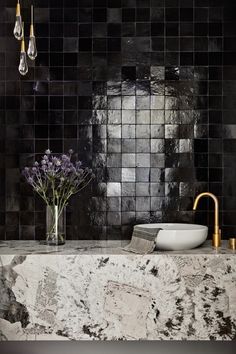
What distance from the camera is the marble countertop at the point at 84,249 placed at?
115 inches

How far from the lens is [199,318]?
113 inches

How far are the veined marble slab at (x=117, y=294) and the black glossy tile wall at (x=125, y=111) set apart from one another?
573mm

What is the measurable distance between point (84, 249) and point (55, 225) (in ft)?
0.95

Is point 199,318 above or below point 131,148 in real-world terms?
below

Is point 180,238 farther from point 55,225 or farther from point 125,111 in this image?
point 125,111

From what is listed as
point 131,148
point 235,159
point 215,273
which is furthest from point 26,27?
point 215,273

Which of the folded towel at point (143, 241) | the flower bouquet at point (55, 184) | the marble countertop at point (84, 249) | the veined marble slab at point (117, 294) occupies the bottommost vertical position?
the veined marble slab at point (117, 294)

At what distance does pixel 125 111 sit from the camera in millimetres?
3422

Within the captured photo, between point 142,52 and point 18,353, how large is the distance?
2.08 m

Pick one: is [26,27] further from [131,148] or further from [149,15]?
[131,148]

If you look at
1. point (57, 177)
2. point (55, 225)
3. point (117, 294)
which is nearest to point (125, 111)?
point (57, 177)

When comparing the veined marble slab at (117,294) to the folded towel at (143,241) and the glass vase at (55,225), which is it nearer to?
the folded towel at (143,241)

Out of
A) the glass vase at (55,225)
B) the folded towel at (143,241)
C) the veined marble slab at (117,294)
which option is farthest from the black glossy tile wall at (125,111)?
the veined marble slab at (117,294)

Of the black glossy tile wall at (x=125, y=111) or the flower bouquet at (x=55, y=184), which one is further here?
the black glossy tile wall at (x=125, y=111)
